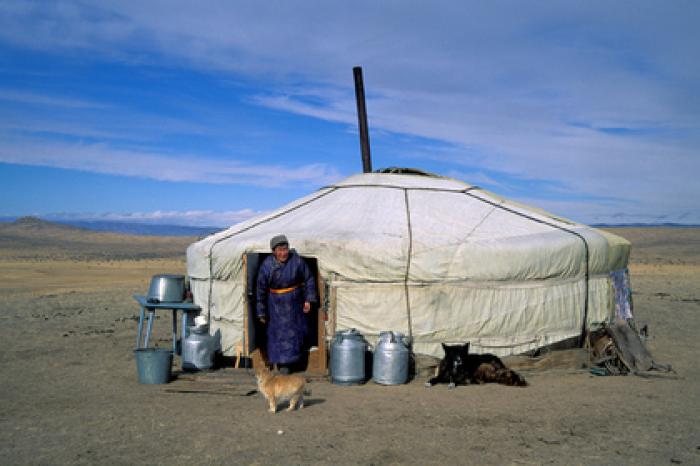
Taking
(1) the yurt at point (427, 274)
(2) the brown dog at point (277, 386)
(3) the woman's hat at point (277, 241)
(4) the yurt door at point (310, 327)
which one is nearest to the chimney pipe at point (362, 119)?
(1) the yurt at point (427, 274)

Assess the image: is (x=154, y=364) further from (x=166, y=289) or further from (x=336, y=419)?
(x=336, y=419)

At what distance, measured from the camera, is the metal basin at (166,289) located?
8508 mm

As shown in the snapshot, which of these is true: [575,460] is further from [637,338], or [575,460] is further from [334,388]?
[637,338]

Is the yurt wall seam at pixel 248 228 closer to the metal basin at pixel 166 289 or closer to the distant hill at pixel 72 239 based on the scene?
the metal basin at pixel 166 289

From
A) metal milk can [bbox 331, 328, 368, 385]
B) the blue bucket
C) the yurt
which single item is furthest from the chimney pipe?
the blue bucket

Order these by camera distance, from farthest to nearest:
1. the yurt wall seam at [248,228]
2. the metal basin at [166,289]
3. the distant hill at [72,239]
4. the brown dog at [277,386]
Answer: the distant hill at [72,239] < the metal basin at [166,289] < the yurt wall seam at [248,228] < the brown dog at [277,386]

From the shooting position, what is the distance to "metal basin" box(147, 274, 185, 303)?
8508 mm

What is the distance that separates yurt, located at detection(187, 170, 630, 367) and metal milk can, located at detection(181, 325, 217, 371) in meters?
0.37

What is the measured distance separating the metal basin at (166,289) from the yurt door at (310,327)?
3.81ft

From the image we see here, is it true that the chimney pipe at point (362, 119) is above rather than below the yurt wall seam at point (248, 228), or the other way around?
above

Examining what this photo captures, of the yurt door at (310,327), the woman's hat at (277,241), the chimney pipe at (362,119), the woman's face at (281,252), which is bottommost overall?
the yurt door at (310,327)

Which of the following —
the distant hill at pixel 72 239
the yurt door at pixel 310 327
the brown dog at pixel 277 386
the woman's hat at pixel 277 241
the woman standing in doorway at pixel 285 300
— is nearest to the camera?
the brown dog at pixel 277 386

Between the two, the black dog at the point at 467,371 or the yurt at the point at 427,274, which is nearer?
the black dog at the point at 467,371

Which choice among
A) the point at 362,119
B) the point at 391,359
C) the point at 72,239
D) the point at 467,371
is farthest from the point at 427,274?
the point at 72,239
